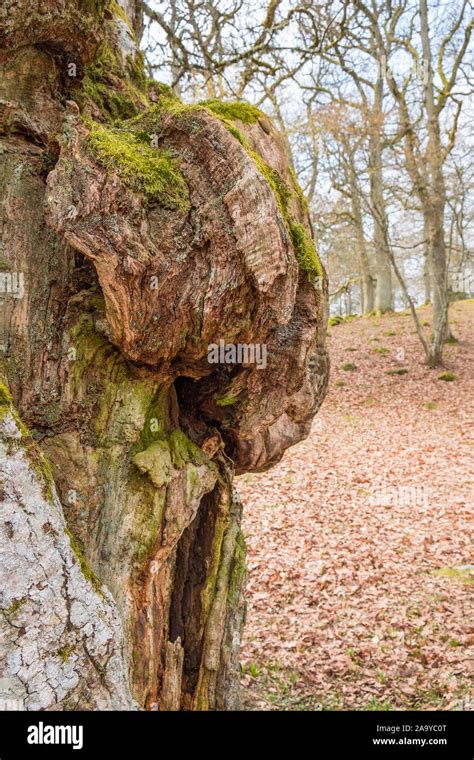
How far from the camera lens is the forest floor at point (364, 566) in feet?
13.8

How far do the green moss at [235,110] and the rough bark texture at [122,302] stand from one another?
0.6 inches

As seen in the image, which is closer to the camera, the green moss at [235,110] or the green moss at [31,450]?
the green moss at [31,450]

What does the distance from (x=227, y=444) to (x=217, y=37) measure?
23.1 ft

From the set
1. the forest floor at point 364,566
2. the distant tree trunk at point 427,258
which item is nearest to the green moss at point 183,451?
the forest floor at point 364,566

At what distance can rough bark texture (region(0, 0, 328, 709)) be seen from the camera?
2.00 meters

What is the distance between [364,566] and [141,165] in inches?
207

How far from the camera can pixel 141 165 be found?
82.6 inches

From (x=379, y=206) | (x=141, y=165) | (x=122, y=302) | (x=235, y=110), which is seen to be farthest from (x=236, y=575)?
(x=379, y=206)

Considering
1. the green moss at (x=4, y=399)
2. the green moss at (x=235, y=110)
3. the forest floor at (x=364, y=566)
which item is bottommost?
the forest floor at (x=364, y=566)

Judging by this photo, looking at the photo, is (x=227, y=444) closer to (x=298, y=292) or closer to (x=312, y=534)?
(x=298, y=292)

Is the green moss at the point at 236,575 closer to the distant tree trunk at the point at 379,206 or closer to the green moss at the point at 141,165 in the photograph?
the green moss at the point at 141,165

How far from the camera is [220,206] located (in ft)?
7.09

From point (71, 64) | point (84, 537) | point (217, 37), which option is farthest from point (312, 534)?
point (217, 37)
